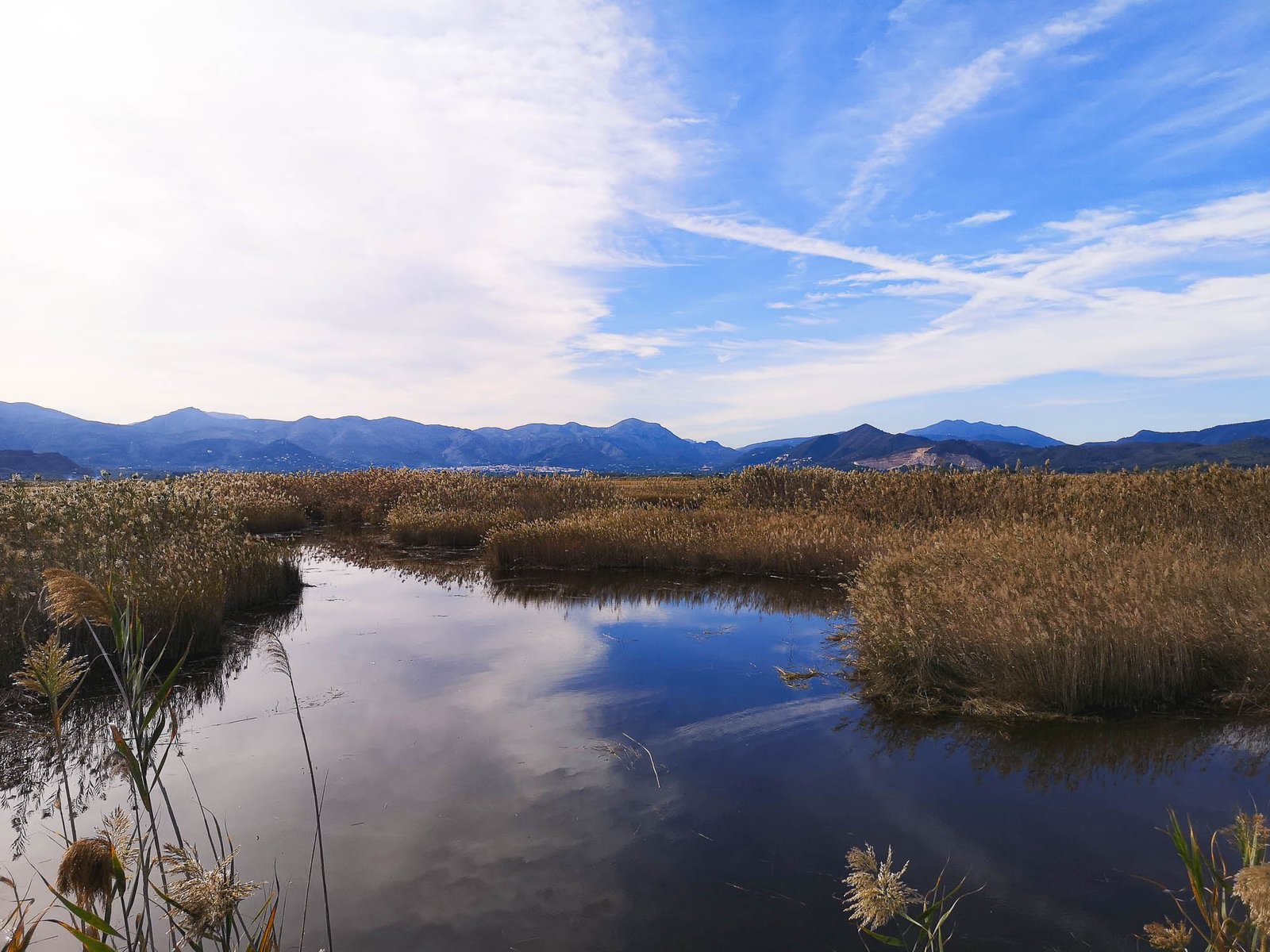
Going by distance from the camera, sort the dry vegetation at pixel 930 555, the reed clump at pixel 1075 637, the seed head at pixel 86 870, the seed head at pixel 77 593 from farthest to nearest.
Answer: the dry vegetation at pixel 930 555 < the reed clump at pixel 1075 637 < the seed head at pixel 77 593 < the seed head at pixel 86 870

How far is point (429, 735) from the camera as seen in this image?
729cm

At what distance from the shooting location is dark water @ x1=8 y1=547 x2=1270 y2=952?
14.8 feet

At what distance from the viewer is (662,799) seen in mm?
5988

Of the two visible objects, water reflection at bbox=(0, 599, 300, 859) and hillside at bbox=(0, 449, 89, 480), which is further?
hillside at bbox=(0, 449, 89, 480)

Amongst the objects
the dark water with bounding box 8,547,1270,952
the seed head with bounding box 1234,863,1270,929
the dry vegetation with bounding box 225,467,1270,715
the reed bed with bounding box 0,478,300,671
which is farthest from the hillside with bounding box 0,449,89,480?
the seed head with bounding box 1234,863,1270,929

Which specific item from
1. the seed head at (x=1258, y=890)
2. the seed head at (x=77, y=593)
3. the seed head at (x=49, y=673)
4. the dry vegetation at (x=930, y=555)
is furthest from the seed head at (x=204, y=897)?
the seed head at (x=1258, y=890)

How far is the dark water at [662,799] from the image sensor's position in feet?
14.8

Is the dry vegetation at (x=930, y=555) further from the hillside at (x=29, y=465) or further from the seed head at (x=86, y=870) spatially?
the hillside at (x=29, y=465)

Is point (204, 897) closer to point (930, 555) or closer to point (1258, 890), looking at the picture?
point (1258, 890)

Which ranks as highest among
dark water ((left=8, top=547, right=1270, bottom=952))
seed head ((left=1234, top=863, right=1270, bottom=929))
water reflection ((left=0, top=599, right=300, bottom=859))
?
seed head ((left=1234, top=863, right=1270, bottom=929))

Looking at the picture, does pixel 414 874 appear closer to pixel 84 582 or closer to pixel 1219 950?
pixel 84 582

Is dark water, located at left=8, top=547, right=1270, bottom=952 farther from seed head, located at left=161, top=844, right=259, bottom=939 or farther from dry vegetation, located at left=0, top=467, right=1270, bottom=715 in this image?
seed head, located at left=161, top=844, right=259, bottom=939

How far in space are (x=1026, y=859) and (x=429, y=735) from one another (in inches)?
213

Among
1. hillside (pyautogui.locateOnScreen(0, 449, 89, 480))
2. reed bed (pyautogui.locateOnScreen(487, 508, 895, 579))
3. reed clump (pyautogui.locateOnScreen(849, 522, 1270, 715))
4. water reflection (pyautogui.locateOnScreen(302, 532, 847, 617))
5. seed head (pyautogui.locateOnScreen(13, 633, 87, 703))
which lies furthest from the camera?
hillside (pyautogui.locateOnScreen(0, 449, 89, 480))
